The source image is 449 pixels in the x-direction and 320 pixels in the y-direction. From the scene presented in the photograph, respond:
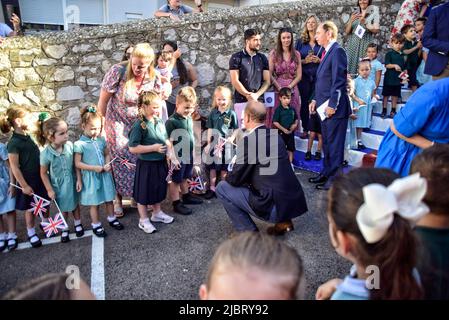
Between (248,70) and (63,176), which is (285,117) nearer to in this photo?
(248,70)

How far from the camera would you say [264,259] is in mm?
1177

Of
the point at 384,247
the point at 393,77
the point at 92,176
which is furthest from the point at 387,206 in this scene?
the point at 393,77

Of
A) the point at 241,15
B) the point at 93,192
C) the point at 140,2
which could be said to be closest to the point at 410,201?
the point at 93,192

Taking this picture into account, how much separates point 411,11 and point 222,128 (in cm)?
478

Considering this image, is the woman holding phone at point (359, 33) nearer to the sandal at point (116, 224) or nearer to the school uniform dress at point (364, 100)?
the school uniform dress at point (364, 100)

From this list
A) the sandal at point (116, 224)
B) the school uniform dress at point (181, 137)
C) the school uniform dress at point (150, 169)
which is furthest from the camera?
the school uniform dress at point (181, 137)

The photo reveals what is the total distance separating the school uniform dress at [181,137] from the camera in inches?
161

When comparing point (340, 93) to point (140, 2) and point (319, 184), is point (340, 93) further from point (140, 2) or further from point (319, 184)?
point (140, 2)

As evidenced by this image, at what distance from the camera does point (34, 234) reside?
3494 mm

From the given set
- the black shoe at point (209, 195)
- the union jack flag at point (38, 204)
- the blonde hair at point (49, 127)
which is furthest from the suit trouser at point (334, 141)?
the union jack flag at point (38, 204)

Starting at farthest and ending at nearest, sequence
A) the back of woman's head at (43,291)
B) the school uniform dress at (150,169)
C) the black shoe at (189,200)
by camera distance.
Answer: the black shoe at (189,200), the school uniform dress at (150,169), the back of woman's head at (43,291)

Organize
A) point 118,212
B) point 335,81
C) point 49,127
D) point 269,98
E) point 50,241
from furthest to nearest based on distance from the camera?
point 269,98 → point 335,81 → point 118,212 → point 50,241 → point 49,127

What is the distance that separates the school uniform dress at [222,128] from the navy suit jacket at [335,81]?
116 cm
